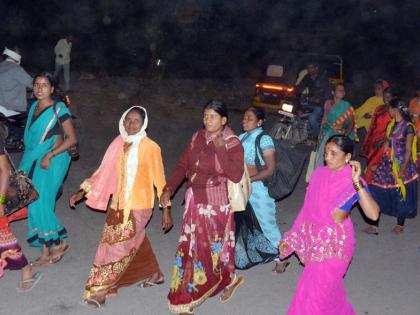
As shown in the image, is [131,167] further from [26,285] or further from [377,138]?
[377,138]

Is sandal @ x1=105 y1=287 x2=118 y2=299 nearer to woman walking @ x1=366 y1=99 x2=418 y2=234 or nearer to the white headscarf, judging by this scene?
the white headscarf

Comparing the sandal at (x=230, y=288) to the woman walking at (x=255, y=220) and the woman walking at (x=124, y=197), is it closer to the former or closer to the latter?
the woman walking at (x=255, y=220)

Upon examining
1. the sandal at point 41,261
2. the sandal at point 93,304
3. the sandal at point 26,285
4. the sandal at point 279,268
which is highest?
the sandal at point 41,261

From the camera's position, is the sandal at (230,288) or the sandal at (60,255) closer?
the sandal at (230,288)

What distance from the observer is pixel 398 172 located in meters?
7.59

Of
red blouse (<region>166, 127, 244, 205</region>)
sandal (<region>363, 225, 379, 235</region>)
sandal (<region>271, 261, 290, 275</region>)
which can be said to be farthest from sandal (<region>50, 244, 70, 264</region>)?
sandal (<region>363, 225, 379, 235</region>)

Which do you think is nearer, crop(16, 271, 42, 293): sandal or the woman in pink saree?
the woman in pink saree

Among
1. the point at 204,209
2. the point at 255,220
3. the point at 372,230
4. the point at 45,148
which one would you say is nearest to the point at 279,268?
the point at 255,220

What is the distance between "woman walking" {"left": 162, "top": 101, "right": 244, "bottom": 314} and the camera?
16.4 ft

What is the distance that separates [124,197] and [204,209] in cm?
72

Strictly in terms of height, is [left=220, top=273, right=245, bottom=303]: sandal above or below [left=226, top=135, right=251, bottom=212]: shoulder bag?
below

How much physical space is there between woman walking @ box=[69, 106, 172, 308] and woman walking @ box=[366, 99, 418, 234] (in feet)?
11.0

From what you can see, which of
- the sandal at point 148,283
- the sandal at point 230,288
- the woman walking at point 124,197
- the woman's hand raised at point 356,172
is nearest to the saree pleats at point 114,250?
the woman walking at point 124,197

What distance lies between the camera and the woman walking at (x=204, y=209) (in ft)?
16.4
